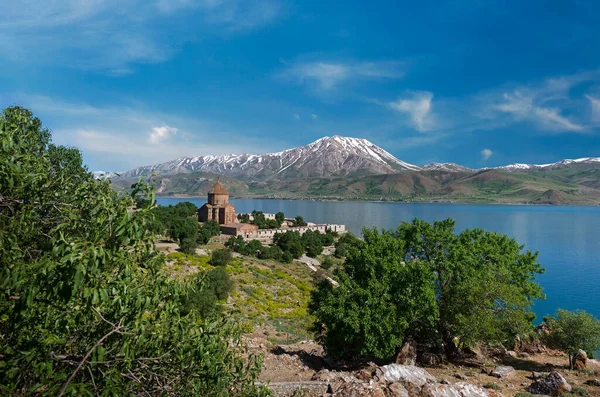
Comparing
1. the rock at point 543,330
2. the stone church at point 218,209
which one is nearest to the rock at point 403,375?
the rock at point 543,330

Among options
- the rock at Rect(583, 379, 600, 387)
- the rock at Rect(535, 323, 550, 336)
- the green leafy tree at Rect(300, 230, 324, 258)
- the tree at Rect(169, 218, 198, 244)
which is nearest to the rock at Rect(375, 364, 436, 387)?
the rock at Rect(583, 379, 600, 387)

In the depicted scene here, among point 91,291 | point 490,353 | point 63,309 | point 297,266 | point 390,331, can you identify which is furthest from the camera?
point 297,266

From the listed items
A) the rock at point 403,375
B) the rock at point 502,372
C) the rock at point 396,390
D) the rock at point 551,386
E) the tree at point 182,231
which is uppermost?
the tree at point 182,231

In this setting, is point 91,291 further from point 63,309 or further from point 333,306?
point 333,306

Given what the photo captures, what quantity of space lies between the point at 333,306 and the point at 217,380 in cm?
1291

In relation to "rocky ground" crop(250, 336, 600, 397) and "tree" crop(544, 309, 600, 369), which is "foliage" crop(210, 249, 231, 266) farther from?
"tree" crop(544, 309, 600, 369)

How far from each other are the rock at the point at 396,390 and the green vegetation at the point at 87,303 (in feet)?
25.4

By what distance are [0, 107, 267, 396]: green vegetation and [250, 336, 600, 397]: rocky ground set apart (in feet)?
18.4

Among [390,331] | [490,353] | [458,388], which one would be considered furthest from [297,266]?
[458,388]

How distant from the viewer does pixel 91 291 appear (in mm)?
3617

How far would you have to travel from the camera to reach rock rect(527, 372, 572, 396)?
541 inches

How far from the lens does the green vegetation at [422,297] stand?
54.0 ft

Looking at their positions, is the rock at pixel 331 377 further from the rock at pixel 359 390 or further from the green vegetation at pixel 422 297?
the green vegetation at pixel 422 297

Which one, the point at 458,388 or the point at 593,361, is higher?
the point at 458,388
